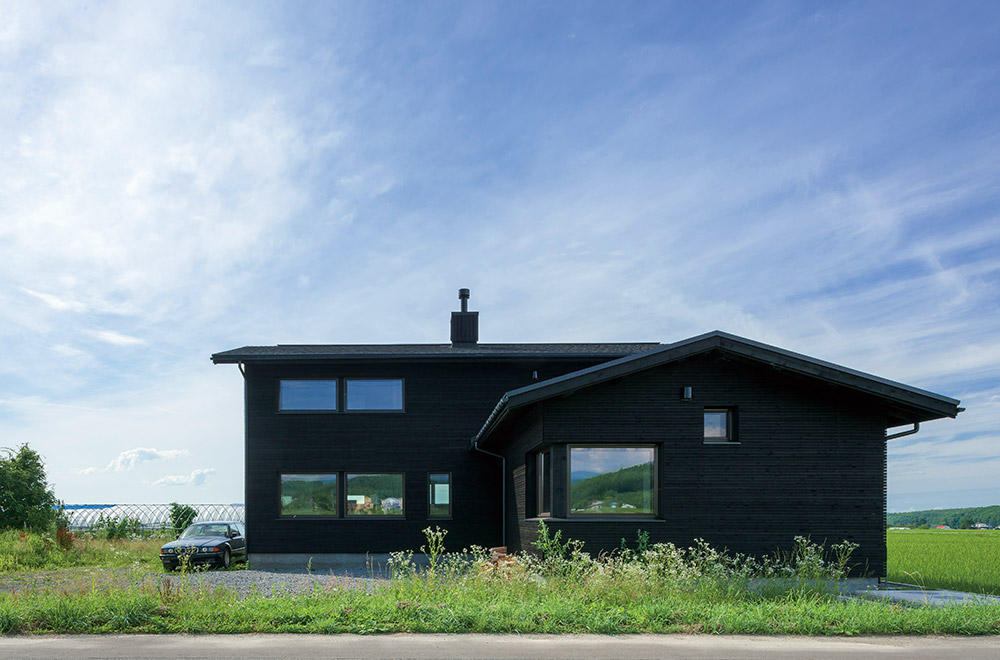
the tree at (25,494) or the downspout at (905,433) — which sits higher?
the downspout at (905,433)

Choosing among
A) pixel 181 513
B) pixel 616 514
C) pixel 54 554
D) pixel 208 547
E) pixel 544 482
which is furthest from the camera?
pixel 181 513

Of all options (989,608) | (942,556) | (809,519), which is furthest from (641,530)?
(942,556)

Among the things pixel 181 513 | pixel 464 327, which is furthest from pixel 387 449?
pixel 181 513

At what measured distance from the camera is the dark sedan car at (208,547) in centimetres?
1833

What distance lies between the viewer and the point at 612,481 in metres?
13.8

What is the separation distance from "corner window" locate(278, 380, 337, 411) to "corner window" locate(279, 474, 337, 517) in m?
1.76

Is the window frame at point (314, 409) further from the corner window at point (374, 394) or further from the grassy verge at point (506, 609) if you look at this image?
the grassy verge at point (506, 609)

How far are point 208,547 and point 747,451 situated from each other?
41.4 ft

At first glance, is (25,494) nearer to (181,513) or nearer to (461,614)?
(181,513)

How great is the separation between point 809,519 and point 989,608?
3889mm

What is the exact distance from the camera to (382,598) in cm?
984

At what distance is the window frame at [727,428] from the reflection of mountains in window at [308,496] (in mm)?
10191

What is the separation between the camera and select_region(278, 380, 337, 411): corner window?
20.4m

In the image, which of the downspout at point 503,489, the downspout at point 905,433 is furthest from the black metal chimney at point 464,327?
the downspout at point 905,433
